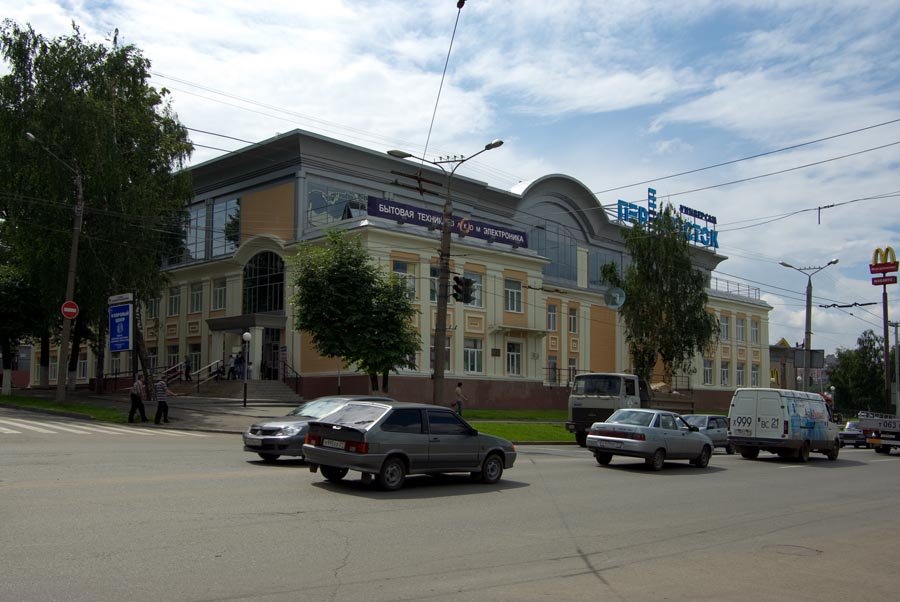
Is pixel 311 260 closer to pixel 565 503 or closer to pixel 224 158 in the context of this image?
pixel 224 158

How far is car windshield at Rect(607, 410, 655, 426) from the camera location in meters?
20.6

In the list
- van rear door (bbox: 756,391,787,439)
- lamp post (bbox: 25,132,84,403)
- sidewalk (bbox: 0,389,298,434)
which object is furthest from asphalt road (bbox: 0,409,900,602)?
lamp post (bbox: 25,132,84,403)

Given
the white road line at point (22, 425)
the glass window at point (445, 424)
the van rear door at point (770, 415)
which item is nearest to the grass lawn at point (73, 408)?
the white road line at point (22, 425)

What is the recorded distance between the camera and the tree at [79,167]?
1432 inches

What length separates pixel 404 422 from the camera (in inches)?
564

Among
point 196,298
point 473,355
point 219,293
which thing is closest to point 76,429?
point 473,355

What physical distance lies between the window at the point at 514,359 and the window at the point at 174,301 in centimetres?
2255

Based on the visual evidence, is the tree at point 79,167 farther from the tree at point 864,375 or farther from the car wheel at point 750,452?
the tree at point 864,375

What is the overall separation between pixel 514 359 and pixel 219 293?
63.4 feet

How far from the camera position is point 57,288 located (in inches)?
1474

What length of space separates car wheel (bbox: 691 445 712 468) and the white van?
3.70 meters

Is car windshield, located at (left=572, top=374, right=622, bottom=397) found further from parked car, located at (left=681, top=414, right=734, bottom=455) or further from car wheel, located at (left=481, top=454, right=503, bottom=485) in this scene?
car wheel, located at (left=481, top=454, right=503, bottom=485)

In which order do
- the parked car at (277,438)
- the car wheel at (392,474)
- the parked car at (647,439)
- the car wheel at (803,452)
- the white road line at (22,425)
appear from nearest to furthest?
the car wheel at (392,474), the parked car at (277,438), the parked car at (647,439), the white road line at (22,425), the car wheel at (803,452)

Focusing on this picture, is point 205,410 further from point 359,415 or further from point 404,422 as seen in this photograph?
point 404,422
